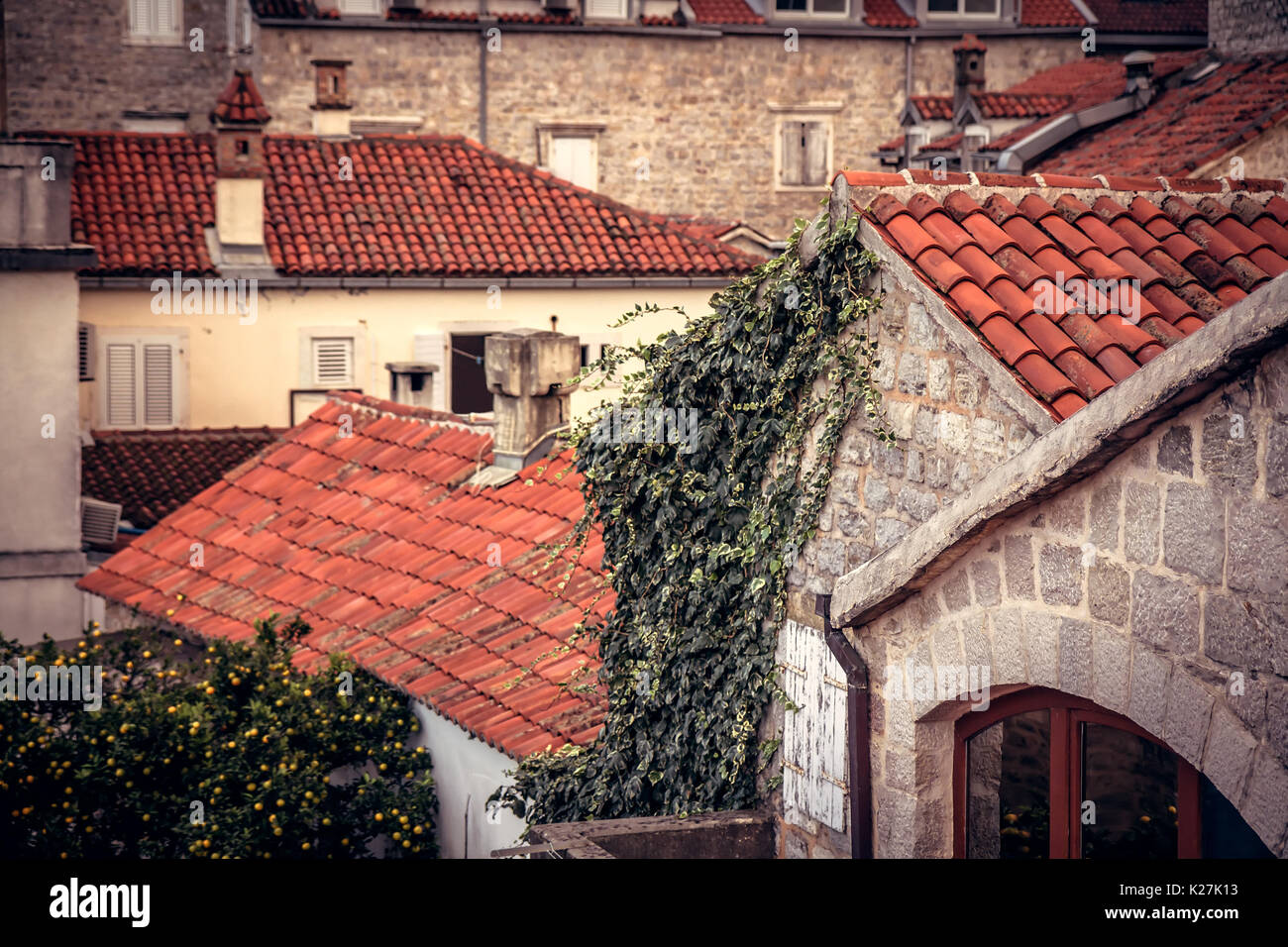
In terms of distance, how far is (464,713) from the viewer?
8.89 metres

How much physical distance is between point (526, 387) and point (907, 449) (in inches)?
260

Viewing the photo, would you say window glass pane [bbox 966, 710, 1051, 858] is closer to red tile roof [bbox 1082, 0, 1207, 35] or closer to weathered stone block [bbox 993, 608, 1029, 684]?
weathered stone block [bbox 993, 608, 1029, 684]

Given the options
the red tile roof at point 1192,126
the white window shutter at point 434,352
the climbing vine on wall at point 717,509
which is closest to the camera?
the climbing vine on wall at point 717,509

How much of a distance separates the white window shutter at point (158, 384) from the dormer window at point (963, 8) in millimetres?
16742

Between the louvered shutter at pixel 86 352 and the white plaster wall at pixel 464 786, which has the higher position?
the louvered shutter at pixel 86 352

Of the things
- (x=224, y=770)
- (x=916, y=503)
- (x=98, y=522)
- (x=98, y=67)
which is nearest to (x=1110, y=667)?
(x=916, y=503)

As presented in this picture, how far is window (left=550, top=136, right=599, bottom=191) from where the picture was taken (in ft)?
96.6

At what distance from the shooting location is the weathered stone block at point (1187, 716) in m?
4.15

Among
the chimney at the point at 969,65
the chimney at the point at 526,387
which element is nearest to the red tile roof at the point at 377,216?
the chimney at the point at 969,65

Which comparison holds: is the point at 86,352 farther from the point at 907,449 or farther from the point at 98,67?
the point at 907,449
